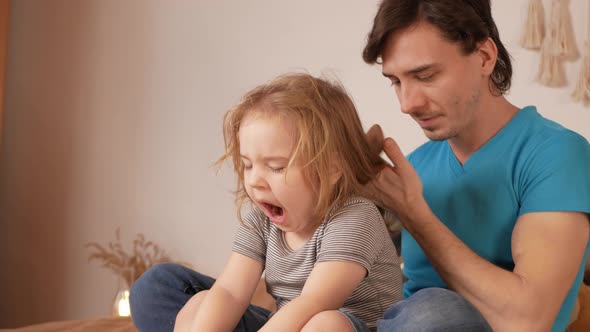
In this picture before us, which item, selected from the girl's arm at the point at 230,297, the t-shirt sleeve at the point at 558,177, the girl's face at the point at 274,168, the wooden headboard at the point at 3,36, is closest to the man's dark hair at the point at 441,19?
the t-shirt sleeve at the point at 558,177

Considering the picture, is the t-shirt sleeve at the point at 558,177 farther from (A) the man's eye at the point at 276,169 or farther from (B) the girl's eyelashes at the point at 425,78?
(A) the man's eye at the point at 276,169

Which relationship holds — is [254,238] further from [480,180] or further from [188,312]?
[480,180]

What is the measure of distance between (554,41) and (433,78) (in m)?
0.96

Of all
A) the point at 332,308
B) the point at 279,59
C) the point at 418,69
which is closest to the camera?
the point at 332,308

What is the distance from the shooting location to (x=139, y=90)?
330 centimetres

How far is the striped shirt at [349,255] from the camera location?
1383mm


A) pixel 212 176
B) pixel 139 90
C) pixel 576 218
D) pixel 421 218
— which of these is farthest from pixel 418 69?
pixel 139 90

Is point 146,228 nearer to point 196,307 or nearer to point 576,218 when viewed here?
point 196,307

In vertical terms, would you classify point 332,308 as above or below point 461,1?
below

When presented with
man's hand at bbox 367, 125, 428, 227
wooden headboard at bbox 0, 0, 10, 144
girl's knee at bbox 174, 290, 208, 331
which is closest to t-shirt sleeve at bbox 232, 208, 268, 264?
girl's knee at bbox 174, 290, 208, 331

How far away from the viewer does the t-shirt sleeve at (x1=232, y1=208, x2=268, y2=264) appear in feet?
5.10

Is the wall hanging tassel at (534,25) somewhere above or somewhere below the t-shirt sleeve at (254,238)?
above

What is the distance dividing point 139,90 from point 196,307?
76.3 inches

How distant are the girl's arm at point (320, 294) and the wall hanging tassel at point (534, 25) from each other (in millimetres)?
1366
